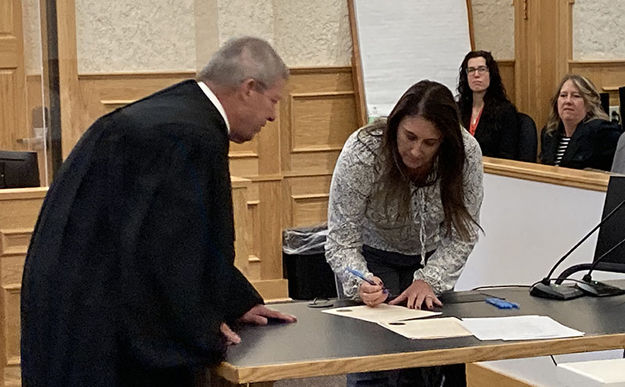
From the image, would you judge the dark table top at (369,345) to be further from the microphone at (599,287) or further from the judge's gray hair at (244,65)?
the judge's gray hair at (244,65)

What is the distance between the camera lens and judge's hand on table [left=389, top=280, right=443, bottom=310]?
3.03 meters

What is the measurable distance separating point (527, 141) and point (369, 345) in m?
4.40

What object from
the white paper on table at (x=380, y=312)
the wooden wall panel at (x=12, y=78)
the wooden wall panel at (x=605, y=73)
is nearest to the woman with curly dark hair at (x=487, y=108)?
the wooden wall panel at (x=605, y=73)

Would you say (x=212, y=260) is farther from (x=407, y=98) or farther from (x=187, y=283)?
(x=407, y=98)

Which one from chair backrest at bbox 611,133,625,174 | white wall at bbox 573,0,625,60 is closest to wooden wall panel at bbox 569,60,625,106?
white wall at bbox 573,0,625,60

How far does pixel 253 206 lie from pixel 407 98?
3777mm

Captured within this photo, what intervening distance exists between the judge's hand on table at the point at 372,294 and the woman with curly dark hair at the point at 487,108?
3744 mm

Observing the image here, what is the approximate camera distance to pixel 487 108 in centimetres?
681

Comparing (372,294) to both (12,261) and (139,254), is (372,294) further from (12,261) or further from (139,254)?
(12,261)

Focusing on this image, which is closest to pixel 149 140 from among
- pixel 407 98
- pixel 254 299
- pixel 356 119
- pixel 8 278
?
pixel 254 299

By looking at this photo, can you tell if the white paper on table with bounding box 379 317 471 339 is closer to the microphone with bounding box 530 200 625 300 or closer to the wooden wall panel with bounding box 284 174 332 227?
the microphone with bounding box 530 200 625 300

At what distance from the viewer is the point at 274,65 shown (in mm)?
2602

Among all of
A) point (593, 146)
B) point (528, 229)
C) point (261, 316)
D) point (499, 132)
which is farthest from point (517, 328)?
point (499, 132)

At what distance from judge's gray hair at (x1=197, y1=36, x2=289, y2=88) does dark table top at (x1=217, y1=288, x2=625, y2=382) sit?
0.60 meters
